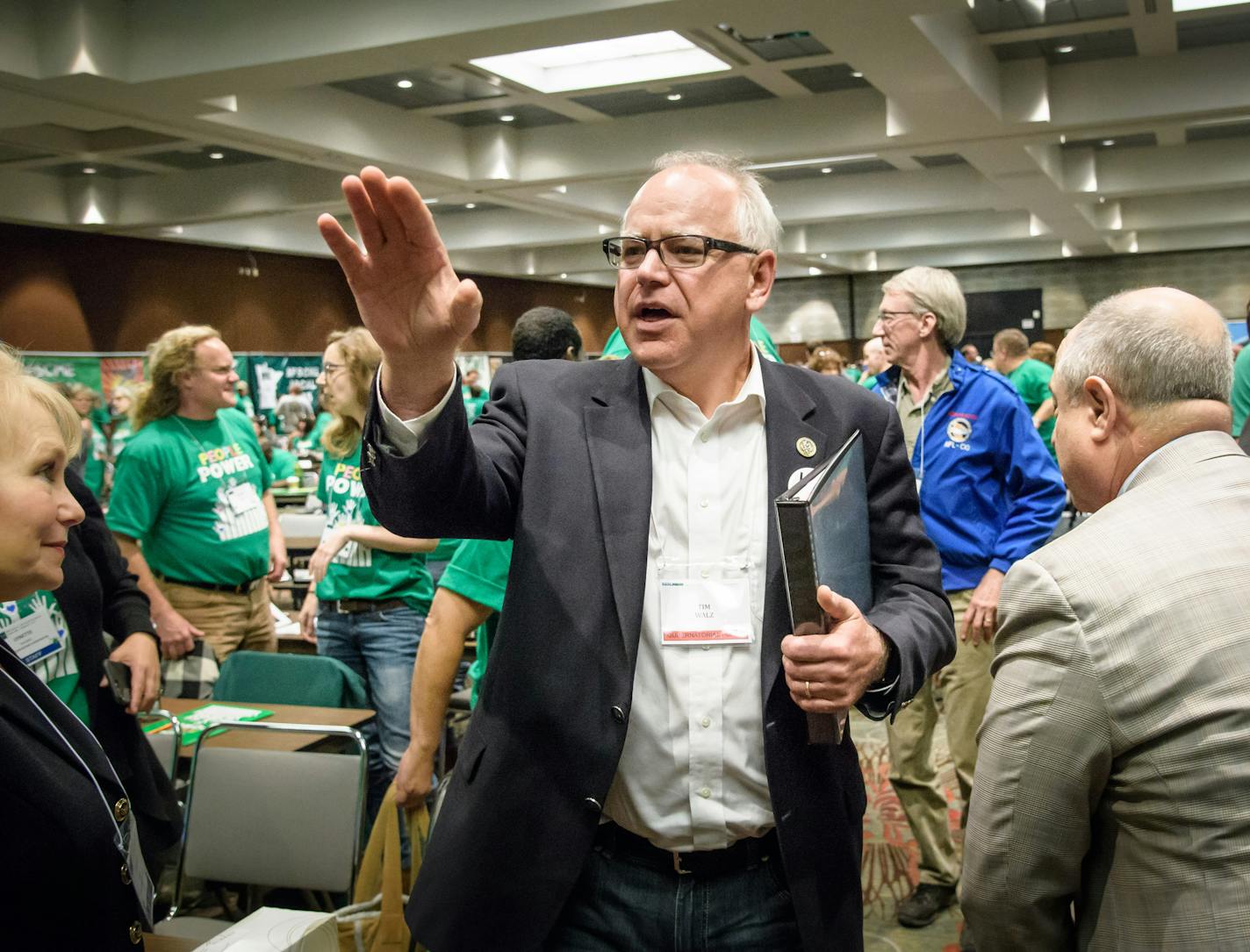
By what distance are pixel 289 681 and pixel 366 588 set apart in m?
0.37

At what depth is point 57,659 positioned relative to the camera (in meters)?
2.24

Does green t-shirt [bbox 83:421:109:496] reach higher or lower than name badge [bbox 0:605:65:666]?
higher

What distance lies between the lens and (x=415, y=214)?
1132 millimetres

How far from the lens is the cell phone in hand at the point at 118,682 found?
7.53ft

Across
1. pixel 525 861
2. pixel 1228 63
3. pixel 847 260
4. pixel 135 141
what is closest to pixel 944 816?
pixel 525 861

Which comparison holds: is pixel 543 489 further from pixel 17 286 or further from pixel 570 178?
pixel 17 286

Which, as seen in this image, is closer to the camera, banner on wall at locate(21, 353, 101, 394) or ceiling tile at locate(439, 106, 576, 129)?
ceiling tile at locate(439, 106, 576, 129)

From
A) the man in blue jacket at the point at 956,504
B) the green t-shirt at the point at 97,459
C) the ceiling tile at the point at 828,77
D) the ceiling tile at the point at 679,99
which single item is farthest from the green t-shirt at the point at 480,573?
the green t-shirt at the point at 97,459

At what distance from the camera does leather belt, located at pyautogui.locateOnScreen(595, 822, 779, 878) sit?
145 centimetres

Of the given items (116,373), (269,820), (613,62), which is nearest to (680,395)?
(269,820)

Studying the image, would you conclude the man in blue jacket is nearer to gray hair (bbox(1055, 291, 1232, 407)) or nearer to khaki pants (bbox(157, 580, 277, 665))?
gray hair (bbox(1055, 291, 1232, 407))

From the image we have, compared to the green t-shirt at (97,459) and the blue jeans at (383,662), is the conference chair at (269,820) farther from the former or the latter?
the green t-shirt at (97,459)

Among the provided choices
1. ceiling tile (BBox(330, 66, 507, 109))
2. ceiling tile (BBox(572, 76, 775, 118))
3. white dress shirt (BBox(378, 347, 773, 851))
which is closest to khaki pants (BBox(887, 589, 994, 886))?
white dress shirt (BBox(378, 347, 773, 851))

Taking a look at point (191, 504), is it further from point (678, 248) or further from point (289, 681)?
point (678, 248)
